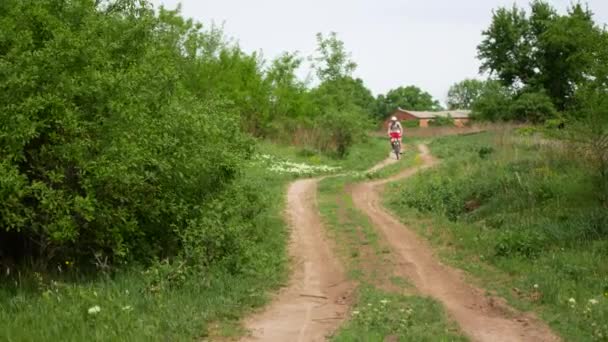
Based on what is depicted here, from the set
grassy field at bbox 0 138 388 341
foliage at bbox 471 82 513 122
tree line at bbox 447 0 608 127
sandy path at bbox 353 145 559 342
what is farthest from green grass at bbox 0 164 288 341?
foliage at bbox 471 82 513 122

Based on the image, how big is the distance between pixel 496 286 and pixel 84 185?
5.65 m

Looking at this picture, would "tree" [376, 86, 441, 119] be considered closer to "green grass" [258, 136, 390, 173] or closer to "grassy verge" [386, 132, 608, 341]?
"green grass" [258, 136, 390, 173]

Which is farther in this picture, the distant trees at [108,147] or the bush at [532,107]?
the bush at [532,107]

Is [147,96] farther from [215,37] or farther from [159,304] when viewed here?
[215,37]

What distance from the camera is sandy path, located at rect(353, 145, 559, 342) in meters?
6.86

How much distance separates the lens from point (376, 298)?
312 inches

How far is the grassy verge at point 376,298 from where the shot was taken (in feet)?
21.3

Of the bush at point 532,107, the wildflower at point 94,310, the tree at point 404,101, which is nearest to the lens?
the wildflower at point 94,310

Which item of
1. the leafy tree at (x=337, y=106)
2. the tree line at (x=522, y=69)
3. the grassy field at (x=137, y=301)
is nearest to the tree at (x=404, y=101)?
the tree line at (x=522, y=69)

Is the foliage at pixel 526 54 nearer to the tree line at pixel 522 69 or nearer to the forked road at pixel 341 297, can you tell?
the tree line at pixel 522 69

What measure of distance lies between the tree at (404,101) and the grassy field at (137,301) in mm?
107506

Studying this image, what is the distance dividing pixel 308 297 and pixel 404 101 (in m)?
113

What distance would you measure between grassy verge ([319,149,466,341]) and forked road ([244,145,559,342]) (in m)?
0.19

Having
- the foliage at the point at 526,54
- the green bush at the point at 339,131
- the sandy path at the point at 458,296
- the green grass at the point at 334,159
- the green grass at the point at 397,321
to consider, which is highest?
the foliage at the point at 526,54
